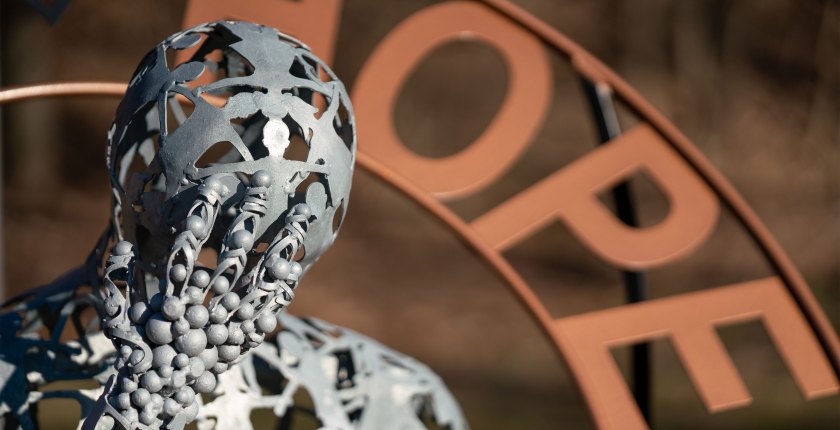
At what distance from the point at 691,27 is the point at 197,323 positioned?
259cm

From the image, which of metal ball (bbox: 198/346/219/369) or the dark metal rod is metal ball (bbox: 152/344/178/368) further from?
the dark metal rod

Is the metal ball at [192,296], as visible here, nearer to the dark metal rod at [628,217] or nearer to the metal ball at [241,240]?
the metal ball at [241,240]

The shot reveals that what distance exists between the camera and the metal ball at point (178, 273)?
667 millimetres

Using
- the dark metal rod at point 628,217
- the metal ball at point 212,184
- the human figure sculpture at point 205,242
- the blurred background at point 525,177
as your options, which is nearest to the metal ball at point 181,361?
the human figure sculpture at point 205,242

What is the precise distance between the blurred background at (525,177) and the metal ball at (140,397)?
2181mm

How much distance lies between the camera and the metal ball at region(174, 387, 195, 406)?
0.68 m

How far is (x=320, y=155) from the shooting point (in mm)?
746

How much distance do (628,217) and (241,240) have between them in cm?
74

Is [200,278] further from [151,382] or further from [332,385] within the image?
[332,385]

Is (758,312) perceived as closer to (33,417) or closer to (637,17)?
(33,417)

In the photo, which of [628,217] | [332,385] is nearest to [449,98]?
[628,217]

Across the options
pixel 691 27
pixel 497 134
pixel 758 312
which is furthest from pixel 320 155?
pixel 691 27

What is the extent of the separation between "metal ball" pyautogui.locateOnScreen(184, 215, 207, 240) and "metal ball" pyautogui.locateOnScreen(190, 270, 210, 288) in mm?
25

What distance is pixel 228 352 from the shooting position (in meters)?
0.69
